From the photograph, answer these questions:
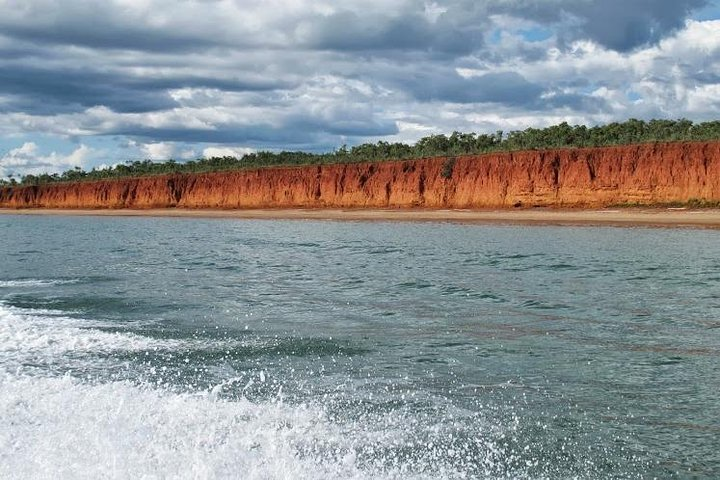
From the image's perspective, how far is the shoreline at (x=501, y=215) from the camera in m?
43.4

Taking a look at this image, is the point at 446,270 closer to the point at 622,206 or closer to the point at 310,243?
the point at 310,243

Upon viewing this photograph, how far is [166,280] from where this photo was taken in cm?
2036

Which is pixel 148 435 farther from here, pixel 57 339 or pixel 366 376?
pixel 57 339

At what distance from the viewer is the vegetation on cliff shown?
58.3m

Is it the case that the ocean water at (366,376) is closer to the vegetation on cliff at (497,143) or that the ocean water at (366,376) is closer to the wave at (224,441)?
the wave at (224,441)

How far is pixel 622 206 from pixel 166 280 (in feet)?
132

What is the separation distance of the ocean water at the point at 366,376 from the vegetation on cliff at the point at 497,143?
41.2 m

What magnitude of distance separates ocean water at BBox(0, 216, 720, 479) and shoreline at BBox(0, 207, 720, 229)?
81.0 ft

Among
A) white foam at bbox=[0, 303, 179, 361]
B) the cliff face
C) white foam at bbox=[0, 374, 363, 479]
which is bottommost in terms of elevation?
white foam at bbox=[0, 303, 179, 361]

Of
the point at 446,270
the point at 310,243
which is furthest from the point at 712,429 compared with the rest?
the point at 310,243

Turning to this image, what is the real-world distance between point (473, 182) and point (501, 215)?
900cm

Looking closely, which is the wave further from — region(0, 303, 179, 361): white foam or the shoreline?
the shoreline

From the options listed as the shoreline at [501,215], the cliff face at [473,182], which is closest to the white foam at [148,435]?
the shoreline at [501,215]

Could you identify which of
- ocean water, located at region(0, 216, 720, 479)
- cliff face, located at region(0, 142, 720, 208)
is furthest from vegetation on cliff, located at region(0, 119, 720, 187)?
ocean water, located at region(0, 216, 720, 479)
